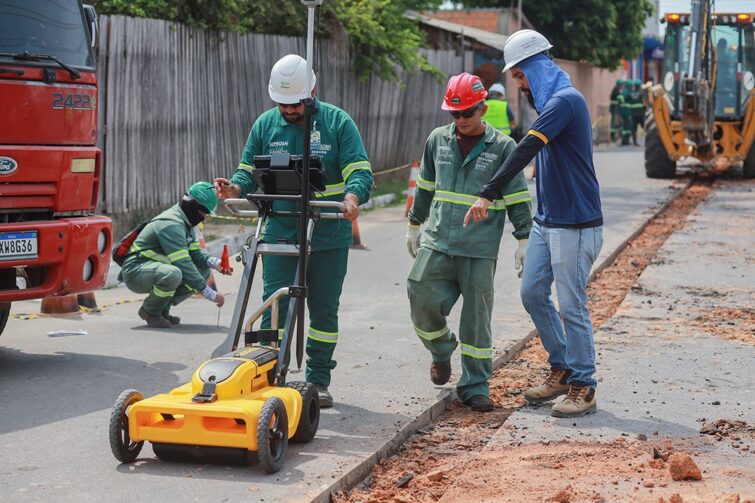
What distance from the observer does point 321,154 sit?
6.70 metres

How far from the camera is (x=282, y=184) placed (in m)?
6.15

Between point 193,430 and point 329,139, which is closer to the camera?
point 193,430

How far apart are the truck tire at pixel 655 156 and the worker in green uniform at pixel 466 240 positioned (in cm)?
1758

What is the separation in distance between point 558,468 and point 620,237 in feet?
32.3

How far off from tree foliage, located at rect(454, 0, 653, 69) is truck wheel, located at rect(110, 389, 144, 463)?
34799mm

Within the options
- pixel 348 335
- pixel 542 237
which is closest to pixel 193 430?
pixel 542 237

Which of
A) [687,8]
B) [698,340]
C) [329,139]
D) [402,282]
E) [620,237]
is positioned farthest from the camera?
[687,8]

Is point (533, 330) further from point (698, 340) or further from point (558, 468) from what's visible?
point (558, 468)

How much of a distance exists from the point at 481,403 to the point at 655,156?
18.0 metres

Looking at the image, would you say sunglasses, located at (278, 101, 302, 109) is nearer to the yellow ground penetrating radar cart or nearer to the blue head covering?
the yellow ground penetrating radar cart

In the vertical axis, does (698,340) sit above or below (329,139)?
below

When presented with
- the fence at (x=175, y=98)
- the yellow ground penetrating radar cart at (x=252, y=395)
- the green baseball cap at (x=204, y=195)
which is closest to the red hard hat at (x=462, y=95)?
the yellow ground penetrating radar cart at (x=252, y=395)

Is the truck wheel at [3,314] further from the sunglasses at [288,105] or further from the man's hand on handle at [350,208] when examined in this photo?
the man's hand on handle at [350,208]

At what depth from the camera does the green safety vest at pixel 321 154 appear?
6.64 meters
